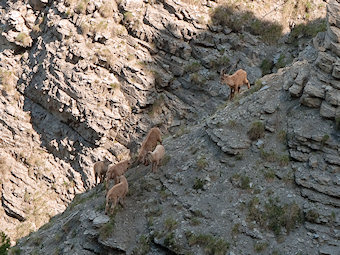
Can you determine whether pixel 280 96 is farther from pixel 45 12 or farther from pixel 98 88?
pixel 45 12

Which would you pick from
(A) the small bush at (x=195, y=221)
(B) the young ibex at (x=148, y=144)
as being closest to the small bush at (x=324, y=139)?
(A) the small bush at (x=195, y=221)

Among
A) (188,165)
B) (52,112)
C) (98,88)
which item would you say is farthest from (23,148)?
(188,165)

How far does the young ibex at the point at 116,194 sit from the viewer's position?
47.5ft

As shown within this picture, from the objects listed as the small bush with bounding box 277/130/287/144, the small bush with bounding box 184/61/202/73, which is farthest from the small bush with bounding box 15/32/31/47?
the small bush with bounding box 277/130/287/144

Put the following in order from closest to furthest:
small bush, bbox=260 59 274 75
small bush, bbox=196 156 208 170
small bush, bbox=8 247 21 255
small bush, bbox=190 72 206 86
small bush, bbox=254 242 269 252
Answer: small bush, bbox=254 242 269 252 → small bush, bbox=196 156 208 170 → small bush, bbox=8 247 21 255 → small bush, bbox=260 59 274 75 → small bush, bbox=190 72 206 86

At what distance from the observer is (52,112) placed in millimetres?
30000

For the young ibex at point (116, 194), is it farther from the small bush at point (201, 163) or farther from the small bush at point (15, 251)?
the small bush at point (15, 251)

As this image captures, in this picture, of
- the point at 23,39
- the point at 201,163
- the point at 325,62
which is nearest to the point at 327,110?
the point at 325,62

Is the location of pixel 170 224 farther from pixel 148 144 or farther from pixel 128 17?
pixel 128 17

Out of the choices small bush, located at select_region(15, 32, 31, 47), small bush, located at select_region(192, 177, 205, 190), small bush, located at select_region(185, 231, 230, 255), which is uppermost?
small bush, located at select_region(15, 32, 31, 47)

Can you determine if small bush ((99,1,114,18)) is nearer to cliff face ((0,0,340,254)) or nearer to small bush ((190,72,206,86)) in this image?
cliff face ((0,0,340,254))

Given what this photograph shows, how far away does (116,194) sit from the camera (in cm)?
1468

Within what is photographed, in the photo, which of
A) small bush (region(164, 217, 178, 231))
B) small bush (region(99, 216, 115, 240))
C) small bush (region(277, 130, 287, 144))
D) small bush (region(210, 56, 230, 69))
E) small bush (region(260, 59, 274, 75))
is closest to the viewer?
small bush (region(164, 217, 178, 231))

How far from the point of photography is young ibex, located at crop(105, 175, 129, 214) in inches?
571
